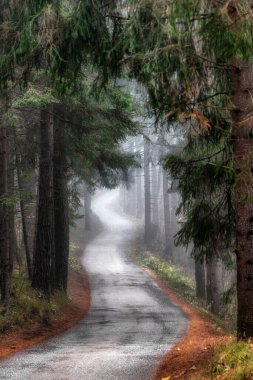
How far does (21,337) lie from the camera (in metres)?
11.9

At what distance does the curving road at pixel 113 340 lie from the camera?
8.34 metres

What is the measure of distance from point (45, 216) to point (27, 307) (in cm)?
332

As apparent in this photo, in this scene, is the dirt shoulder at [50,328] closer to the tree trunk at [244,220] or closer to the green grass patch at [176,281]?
the green grass patch at [176,281]

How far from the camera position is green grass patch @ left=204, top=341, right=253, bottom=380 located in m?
5.77

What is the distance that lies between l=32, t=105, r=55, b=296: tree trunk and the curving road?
2018mm

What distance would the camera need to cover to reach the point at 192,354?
8984 mm

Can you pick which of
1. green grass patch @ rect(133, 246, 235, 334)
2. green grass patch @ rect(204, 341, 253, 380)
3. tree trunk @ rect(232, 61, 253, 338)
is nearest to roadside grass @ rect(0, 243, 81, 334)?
green grass patch @ rect(133, 246, 235, 334)

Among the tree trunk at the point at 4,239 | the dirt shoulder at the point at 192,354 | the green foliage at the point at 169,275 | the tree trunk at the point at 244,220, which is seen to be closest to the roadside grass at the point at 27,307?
the tree trunk at the point at 4,239

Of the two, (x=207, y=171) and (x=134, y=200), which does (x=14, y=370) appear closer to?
(x=207, y=171)

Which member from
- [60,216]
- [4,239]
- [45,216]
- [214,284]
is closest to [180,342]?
[4,239]

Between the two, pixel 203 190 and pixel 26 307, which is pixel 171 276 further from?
pixel 203 190

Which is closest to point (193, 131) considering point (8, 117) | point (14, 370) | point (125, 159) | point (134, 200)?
point (14, 370)

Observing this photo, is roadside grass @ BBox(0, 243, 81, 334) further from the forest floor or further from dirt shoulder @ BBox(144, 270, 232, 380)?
dirt shoulder @ BBox(144, 270, 232, 380)

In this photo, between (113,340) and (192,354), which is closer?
(192,354)
